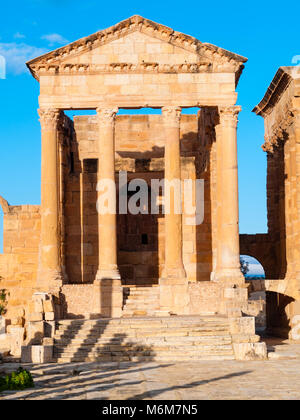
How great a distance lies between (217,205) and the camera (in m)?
29.8

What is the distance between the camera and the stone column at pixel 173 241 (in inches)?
1055

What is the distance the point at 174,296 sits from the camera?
26812 millimetres

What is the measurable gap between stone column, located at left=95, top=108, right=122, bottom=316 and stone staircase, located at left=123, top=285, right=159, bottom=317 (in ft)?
1.24

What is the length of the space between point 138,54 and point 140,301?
31.9ft

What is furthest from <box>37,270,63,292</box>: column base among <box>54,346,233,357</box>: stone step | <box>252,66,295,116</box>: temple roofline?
<box>252,66,295,116</box>: temple roofline

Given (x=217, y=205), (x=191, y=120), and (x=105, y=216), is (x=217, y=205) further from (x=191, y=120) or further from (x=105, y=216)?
(x=191, y=120)

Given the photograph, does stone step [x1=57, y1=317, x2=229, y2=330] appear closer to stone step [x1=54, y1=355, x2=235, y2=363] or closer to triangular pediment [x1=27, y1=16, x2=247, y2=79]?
stone step [x1=54, y1=355, x2=235, y2=363]

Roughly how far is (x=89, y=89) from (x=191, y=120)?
1124 centimetres

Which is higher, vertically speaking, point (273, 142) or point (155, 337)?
point (273, 142)

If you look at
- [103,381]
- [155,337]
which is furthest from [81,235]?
[103,381]

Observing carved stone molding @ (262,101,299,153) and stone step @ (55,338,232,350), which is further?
carved stone molding @ (262,101,299,153)

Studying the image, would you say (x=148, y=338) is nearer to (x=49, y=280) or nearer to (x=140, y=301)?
(x=140, y=301)

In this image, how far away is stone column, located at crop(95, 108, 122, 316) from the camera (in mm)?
26891

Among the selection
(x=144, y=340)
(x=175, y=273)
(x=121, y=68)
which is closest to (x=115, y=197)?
(x=175, y=273)
